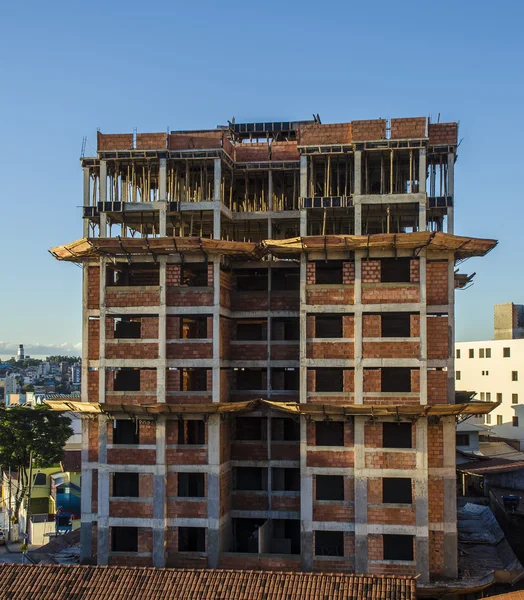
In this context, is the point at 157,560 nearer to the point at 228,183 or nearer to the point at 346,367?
the point at 346,367

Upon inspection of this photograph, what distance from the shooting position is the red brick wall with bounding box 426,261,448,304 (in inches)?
1619

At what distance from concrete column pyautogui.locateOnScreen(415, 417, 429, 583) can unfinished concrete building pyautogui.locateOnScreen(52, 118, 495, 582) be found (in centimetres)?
10

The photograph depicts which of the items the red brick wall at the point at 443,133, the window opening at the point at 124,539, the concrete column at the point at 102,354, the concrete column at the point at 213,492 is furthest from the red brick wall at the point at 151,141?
the window opening at the point at 124,539

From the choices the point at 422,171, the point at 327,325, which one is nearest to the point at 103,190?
the point at 327,325

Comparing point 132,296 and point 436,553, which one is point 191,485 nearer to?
point 132,296

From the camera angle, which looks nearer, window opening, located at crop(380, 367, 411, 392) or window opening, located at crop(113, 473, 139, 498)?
window opening, located at crop(380, 367, 411, 392)

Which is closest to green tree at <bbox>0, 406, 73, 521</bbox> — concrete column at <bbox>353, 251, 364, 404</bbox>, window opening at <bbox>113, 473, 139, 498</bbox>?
window opening at <bbox>113, 473, 139, 498</bbox>

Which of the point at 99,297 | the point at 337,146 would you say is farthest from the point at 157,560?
the point at 337,146

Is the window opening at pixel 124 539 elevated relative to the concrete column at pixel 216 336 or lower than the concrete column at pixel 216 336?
lower

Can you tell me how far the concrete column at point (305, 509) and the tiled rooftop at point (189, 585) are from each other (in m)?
5.92

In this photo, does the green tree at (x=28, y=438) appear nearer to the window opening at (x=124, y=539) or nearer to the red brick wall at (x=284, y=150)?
the window opening at (x=124, y=539)

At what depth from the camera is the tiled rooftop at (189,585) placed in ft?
110

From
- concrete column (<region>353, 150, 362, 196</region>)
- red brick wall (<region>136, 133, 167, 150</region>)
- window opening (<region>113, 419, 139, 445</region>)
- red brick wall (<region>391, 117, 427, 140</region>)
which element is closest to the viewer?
red brick wall (<region>391, 117, 427, 140</region>)

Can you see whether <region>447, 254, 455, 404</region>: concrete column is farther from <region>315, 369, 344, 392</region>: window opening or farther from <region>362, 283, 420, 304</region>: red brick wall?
<region>315, 369, 344, 392</region>: window opening
